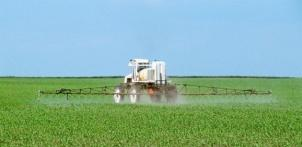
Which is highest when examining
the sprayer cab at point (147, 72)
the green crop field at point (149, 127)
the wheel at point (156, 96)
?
the sprayer cab at point (147, 72)

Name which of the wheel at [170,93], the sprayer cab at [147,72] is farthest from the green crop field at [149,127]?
the sprayer cab at [147,72]

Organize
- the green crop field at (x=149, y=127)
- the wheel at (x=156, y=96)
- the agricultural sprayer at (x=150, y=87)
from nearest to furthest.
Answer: the green crop field at (x=149, y=127), the agricultural sprayer at (x=150, y=87), the wheel at (x=156, y=96)

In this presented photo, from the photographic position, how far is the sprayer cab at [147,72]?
128 ft

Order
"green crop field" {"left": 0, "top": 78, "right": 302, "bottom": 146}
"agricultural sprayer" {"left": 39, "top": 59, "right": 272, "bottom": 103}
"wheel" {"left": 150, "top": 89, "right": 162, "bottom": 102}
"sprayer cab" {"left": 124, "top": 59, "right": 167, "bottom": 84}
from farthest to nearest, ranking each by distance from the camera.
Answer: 1. "sprayer cab" {"left": 124, "top": 59, "right": 167, "bottom": 84}
2. "wheel" {"left": 150, "top": 89, "right": 162, "bottom": 102}
3. "agricultural sprayer" {"left": 39, "top": 59, "right": 272, "bottom": 103}
4. "green crop field" {"left": 0, "top": 78, "right": 302, "bottom": 146}

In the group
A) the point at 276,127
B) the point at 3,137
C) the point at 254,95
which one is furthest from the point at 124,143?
the point at 254,95

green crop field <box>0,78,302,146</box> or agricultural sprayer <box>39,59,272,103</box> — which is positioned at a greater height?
agricultural sprayer <box>39,59,272,103</box>

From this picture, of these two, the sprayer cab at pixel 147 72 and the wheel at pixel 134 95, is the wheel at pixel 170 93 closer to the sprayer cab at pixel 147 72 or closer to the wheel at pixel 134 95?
the sprayer cab at pixel 147 72

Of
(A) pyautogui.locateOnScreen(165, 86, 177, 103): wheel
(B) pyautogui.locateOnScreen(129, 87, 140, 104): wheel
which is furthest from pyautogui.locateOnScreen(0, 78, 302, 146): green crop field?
(A) pyautogui.locateOnScreen(165, 86, 177, 103): wheel

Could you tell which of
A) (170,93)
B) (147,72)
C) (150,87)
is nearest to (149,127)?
(170,93)

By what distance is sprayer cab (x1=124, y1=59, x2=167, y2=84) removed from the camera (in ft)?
128

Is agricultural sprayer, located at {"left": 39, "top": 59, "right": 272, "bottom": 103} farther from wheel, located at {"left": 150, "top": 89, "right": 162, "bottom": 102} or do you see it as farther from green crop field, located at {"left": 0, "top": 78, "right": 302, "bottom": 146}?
green crop field, located at {"left": 0, "top": 78, "right": 302, "bottom": 146}

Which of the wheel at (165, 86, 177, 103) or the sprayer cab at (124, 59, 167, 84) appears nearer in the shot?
the wheel at (165, 86, 177, 103)

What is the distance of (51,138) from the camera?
64.1ft

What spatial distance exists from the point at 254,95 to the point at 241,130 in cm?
1846
